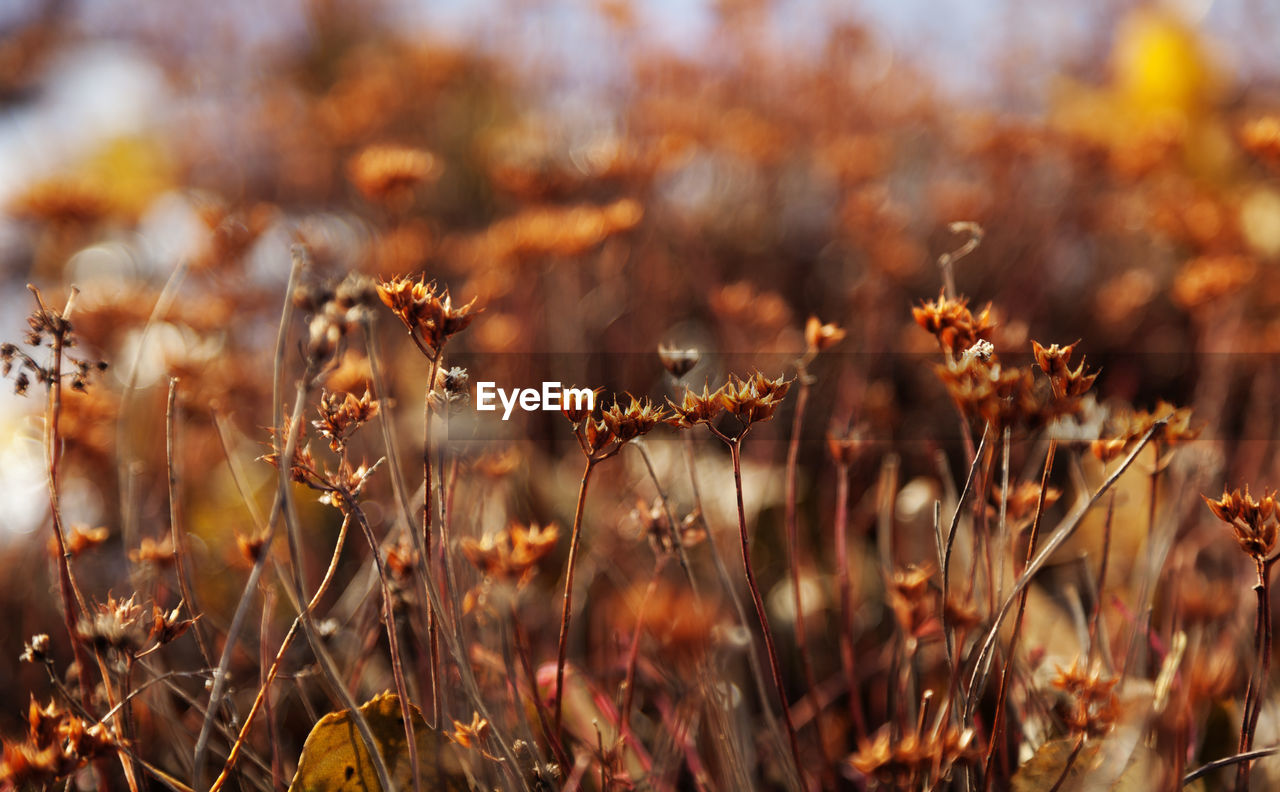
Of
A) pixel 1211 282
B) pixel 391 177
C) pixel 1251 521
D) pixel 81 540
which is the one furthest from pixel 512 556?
pixel 1211 282

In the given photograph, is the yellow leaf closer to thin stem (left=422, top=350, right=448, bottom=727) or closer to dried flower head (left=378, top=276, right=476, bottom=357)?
thin stem (left=422, top=350, right=448, bottom=727)

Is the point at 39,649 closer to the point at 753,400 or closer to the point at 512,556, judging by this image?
the point at 512,556

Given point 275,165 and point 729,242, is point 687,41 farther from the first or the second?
point 275,165

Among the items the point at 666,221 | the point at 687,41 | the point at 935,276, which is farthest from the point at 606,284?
the point at 687,41

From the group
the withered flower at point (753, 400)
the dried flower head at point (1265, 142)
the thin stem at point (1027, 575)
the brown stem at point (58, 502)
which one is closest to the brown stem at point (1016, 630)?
the thin stem at point (1027, 575)

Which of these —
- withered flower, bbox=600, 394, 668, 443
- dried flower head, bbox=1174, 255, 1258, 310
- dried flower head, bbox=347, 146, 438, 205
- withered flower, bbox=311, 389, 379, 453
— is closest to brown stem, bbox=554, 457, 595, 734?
withered flower, bbox=600, 394, 668, 443
